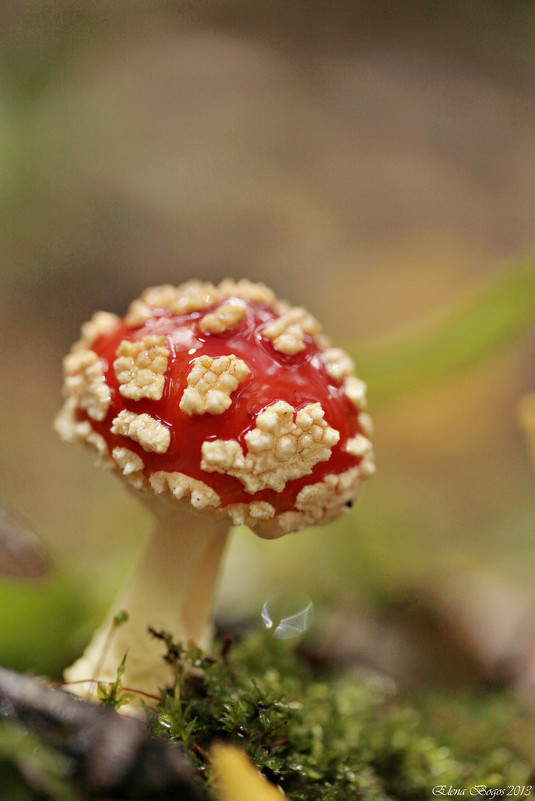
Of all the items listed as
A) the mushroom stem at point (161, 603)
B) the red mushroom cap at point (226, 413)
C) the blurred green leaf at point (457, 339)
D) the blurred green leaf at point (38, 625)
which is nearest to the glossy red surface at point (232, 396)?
the red mushroom cap at point (226, 413)

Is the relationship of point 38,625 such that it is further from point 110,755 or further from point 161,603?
point 110,755

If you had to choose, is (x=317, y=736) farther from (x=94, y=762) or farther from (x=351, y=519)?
(x=351, y=519)

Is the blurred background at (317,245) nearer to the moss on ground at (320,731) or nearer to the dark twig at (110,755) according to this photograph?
the moss on ground at (320,731)

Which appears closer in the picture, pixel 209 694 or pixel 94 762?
pixel 94 762

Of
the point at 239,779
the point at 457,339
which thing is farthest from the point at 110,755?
the point at 457,339

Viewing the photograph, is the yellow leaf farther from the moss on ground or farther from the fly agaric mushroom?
the fly agaric mushroom

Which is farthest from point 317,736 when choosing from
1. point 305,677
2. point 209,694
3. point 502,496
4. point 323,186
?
point 323,186
